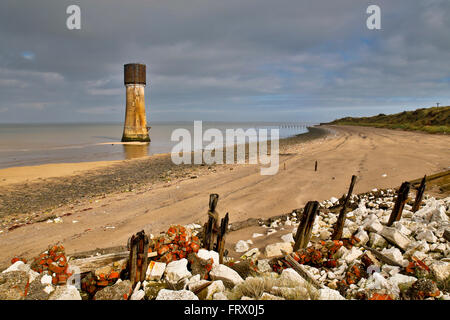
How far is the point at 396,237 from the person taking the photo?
5.00 metres

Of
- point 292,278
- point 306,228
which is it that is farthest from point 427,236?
point 292,278

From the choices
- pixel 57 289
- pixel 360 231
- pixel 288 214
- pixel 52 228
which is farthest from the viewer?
pixel 288 214

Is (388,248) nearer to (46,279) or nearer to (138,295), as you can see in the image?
(138,295)

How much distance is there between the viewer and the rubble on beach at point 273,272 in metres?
3.57

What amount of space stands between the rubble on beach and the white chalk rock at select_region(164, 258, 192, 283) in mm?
10

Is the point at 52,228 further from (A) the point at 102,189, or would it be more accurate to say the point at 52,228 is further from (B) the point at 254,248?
(B) the point at 254,248

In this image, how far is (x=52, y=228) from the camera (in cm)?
764

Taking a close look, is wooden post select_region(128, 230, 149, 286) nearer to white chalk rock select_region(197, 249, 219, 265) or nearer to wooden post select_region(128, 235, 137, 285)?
wooden post select_region(128, 235, 137, 285)

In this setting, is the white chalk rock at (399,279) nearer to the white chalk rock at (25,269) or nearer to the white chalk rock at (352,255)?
the white chalk rock at (352,255)

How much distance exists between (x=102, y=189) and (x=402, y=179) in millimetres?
13546

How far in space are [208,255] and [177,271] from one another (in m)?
0.68

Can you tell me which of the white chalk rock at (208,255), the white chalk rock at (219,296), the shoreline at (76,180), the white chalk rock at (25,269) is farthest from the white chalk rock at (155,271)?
the shoreline at (76,180)

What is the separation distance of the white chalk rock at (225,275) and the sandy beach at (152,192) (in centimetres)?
334
